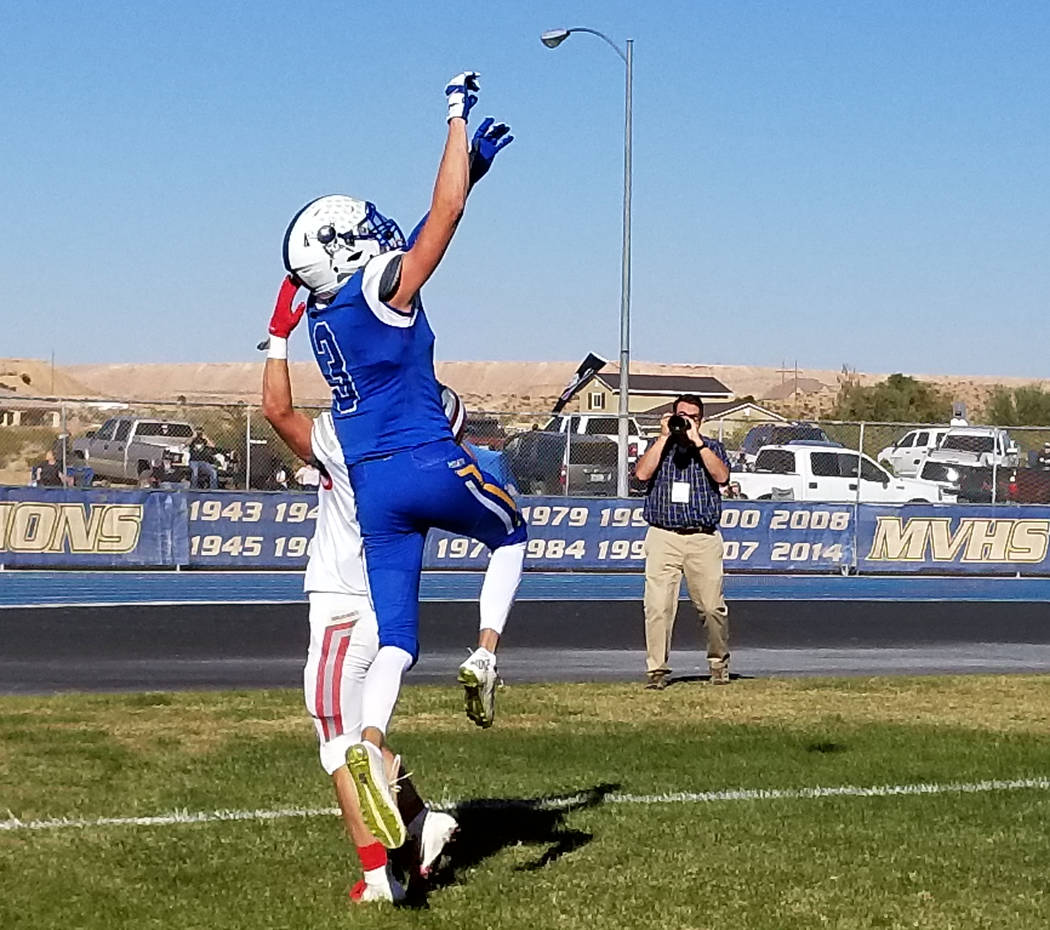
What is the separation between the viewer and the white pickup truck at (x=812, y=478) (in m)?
31.7

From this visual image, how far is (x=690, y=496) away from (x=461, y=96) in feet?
26.8

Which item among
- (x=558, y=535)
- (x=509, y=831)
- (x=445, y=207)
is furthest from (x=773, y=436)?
(x=445, y=207)

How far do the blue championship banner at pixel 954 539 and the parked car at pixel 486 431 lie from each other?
20.0ft

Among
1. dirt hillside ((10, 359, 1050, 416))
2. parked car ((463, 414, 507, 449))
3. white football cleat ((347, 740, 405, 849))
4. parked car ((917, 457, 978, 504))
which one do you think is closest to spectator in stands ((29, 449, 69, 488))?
parked car ((463, 414, 507, 449))

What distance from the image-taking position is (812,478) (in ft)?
104

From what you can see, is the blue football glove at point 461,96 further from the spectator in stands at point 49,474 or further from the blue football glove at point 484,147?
the spectator in stands at point 49,474

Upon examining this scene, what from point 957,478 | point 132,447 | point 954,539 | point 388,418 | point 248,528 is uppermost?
point 388,418

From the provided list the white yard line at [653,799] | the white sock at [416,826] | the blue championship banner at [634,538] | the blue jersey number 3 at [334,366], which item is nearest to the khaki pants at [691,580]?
the white yard line at [653,799]

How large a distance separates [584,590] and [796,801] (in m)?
15.8

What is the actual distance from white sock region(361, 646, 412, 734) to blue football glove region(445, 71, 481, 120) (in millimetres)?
1718

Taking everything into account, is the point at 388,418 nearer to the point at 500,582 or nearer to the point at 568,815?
the point at 500,582

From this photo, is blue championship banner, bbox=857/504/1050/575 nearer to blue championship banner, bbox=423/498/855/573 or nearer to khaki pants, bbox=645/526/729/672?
blue championship banner, bbox=423/498/855/573

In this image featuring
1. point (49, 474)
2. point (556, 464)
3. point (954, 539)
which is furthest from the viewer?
point (556, 464)

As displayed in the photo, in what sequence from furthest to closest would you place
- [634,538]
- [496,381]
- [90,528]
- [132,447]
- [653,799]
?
[496,381]
[132,447]
[634,538]
[90,528]
[653,799]
